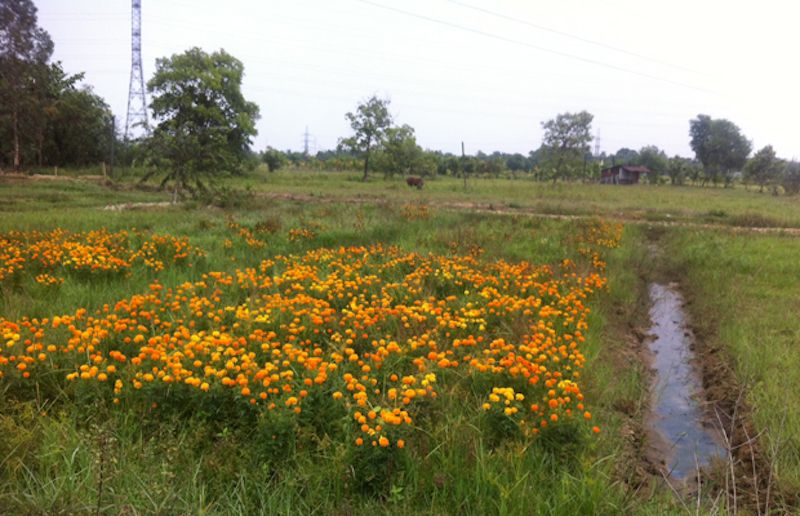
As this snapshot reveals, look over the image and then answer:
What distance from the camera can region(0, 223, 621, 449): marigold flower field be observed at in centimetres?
330

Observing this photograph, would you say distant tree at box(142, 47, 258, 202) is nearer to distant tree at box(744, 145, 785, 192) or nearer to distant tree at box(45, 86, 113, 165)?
distant tree at box(45, 86, 113, 165)

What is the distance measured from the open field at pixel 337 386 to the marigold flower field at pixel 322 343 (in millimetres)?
25

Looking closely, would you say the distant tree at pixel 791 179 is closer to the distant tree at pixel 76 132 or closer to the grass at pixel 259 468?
the grass at pixel 259 468

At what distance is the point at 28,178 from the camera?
2547 cm

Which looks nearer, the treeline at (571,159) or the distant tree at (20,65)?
the distant tree at (20,65)

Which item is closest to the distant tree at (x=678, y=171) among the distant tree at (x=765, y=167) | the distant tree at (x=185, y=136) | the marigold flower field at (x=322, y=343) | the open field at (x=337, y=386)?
the distant tree at (x=765, y=167)

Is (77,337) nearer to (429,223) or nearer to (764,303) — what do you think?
(764,303)

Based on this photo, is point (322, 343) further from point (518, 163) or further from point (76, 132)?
point (518, 163)

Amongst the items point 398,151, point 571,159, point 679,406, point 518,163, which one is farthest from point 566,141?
point 679,406

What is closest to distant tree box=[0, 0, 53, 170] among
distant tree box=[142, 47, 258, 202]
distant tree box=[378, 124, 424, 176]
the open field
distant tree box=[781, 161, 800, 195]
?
distant tree box=[142, 47, 258, 202]

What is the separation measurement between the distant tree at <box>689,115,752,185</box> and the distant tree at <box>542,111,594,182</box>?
66.0 feet

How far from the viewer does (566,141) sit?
48.6 meters

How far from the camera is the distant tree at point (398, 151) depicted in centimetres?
4475

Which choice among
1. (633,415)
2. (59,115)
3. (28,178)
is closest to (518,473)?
(633,415)
